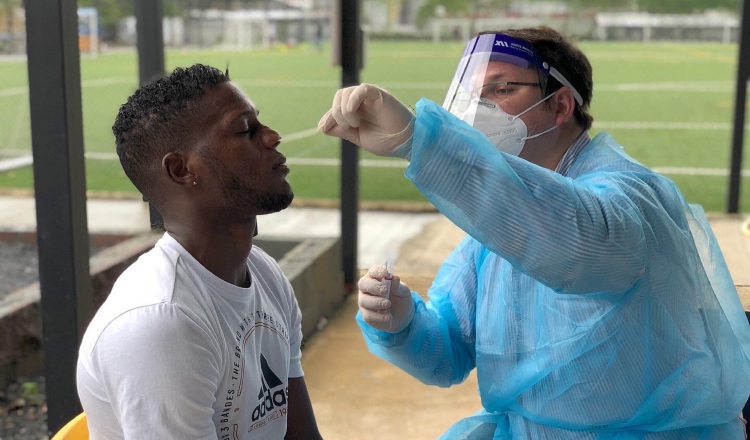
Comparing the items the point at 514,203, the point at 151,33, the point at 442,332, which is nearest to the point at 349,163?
the point at 151,33

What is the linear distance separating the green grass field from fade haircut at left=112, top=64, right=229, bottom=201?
0.40 m

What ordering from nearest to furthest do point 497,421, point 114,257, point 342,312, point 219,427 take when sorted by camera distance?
point 219,427 → point 497,421 → point 114,257 → point 342,312

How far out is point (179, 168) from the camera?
1589 millimetres

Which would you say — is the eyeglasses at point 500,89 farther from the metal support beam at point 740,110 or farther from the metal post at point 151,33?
the metal support beam at point 740,110

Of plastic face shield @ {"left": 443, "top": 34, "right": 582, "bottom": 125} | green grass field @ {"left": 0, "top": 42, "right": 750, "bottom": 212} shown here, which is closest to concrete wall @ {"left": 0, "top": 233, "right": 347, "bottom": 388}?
green grass field @ {"left": 0, "top": 42, "right": 750, "bottom": 212}

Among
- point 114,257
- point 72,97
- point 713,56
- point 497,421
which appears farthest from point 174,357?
point 713,56

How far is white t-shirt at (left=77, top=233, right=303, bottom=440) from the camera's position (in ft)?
4.58

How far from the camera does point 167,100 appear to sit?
1.60 metres

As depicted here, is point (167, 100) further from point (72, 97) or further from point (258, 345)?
point (72, 97)

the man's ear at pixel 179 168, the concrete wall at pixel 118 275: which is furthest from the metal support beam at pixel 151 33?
the man's ear at pixel 179 168

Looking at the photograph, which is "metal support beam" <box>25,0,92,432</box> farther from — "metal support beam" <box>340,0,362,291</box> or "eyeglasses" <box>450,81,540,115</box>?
"metal support beam" <box>340,0,362,291</box>

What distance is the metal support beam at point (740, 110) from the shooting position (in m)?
6.73

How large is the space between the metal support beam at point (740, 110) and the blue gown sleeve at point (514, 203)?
230 inches

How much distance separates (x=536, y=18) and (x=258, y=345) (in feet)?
121
